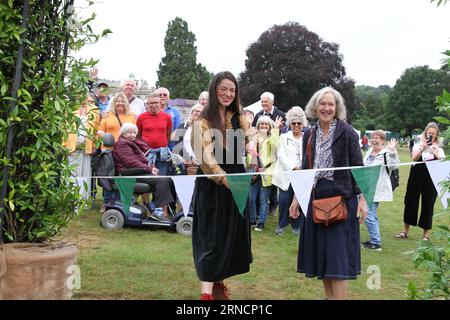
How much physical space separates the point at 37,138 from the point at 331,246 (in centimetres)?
260

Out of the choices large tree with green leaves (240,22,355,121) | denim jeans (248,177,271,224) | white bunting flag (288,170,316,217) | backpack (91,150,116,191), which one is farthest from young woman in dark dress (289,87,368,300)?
large tree with green leaves (240,22,355,121)

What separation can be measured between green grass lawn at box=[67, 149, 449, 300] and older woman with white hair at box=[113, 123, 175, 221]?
1.96 feet

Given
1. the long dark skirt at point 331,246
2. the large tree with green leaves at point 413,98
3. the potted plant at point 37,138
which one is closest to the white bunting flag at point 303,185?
the long dark skirt at point 331,246

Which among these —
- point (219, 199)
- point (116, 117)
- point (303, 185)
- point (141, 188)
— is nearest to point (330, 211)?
point (303, 185)

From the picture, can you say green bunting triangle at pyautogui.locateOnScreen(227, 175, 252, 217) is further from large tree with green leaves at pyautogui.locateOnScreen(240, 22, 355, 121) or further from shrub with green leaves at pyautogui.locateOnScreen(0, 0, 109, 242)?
large tree with green leaves at pyautogui.locateOnScreen(240, 22, 355, 121)

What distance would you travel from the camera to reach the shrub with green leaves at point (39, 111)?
3.38 m

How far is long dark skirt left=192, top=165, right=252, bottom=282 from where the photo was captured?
14.6 feet

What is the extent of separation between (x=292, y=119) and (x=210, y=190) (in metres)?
3.98

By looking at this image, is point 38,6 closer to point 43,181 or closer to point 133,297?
point 43,181

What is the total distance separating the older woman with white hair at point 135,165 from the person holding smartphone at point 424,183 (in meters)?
4.07

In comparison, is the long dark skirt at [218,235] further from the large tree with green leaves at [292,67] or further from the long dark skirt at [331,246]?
the large tree with green leaves at [292,67]

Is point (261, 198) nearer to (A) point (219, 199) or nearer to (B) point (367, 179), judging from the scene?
(B) point (367, 179)

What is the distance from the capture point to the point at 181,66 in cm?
6619
